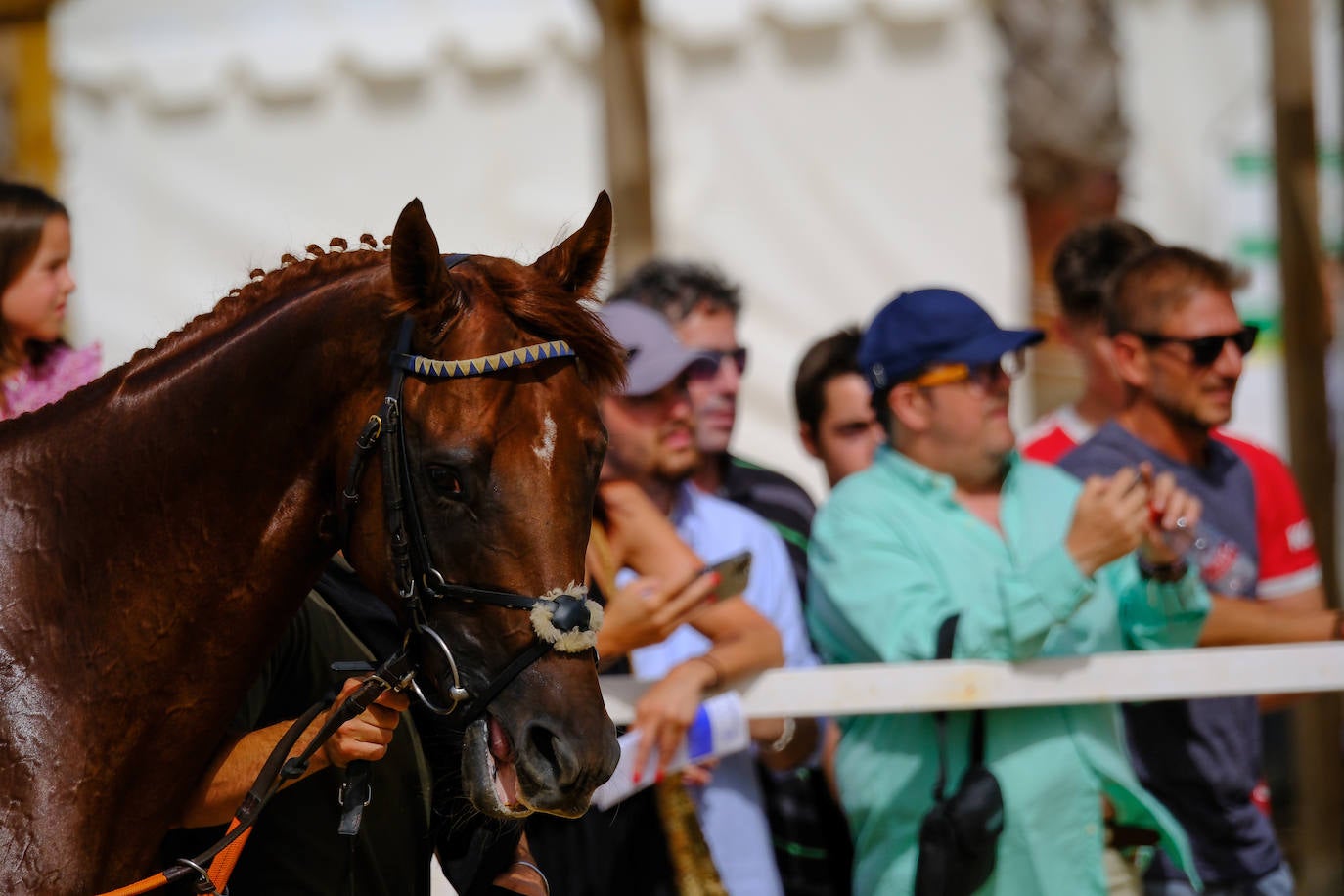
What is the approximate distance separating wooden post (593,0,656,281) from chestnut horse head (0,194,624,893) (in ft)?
13.4

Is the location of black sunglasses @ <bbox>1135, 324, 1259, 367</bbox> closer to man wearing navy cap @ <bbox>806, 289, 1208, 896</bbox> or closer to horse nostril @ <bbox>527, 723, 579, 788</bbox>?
man wearing navy cap @ <bbox>806, 289, 1208, 896</bbox>

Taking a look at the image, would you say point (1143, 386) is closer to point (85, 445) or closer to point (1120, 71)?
point (85, 445)

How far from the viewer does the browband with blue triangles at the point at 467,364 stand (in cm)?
228

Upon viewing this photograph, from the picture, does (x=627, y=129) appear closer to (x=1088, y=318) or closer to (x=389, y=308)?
(x=1088, y=318)

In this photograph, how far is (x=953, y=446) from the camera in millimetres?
3533

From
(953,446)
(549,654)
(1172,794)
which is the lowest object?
(1172,794)

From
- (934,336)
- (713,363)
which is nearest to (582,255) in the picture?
(934,336)

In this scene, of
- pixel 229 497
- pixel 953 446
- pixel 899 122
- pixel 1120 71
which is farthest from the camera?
pixel 899 122

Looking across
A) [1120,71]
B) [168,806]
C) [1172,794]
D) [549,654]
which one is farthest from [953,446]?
[1120,71]

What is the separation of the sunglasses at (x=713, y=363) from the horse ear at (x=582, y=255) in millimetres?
1476

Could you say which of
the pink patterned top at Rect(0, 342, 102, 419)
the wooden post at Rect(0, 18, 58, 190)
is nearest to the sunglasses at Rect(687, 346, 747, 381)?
the pink patterned top at Rect(0, 342, 102, 419)

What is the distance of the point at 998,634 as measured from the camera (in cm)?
330

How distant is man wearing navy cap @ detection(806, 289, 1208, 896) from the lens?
10.6 feet

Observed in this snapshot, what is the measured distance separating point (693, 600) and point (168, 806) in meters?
1.14
